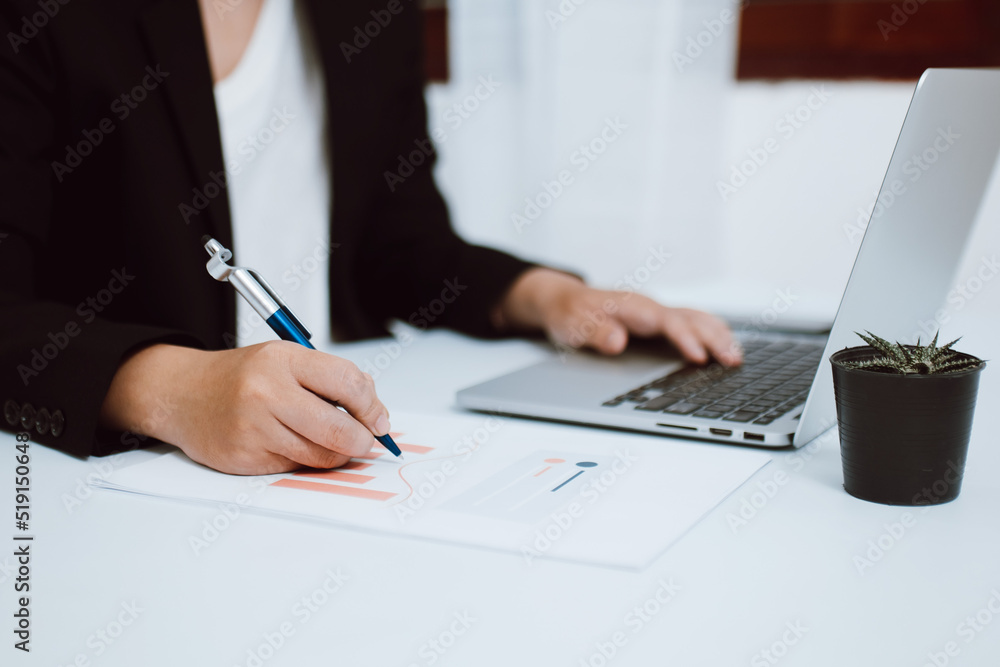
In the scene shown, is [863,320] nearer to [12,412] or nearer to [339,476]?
[339,476]

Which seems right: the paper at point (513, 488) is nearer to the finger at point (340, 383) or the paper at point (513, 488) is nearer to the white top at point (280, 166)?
the finger at point (340, 383)

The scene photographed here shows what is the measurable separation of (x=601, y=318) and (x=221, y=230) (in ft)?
1.56

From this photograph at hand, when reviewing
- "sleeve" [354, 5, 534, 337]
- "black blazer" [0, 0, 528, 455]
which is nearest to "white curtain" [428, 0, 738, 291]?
"sleeve" [354, 5, 534, 337]

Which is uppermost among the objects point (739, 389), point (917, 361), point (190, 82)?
point (190, 82)

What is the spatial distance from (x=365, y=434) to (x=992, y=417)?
576 mm

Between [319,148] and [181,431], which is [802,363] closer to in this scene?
[181,431]

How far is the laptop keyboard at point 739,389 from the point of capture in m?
0.80

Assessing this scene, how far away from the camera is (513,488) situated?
65cm

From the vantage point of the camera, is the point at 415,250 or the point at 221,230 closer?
the point at 221,230

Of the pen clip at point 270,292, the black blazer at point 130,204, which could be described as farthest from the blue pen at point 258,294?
the black blazer at point 130,204

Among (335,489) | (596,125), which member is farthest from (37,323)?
(596,125)

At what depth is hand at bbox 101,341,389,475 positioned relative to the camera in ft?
2.21

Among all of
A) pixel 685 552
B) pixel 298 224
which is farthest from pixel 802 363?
pixel 298 224

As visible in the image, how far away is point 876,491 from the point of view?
63 cm
